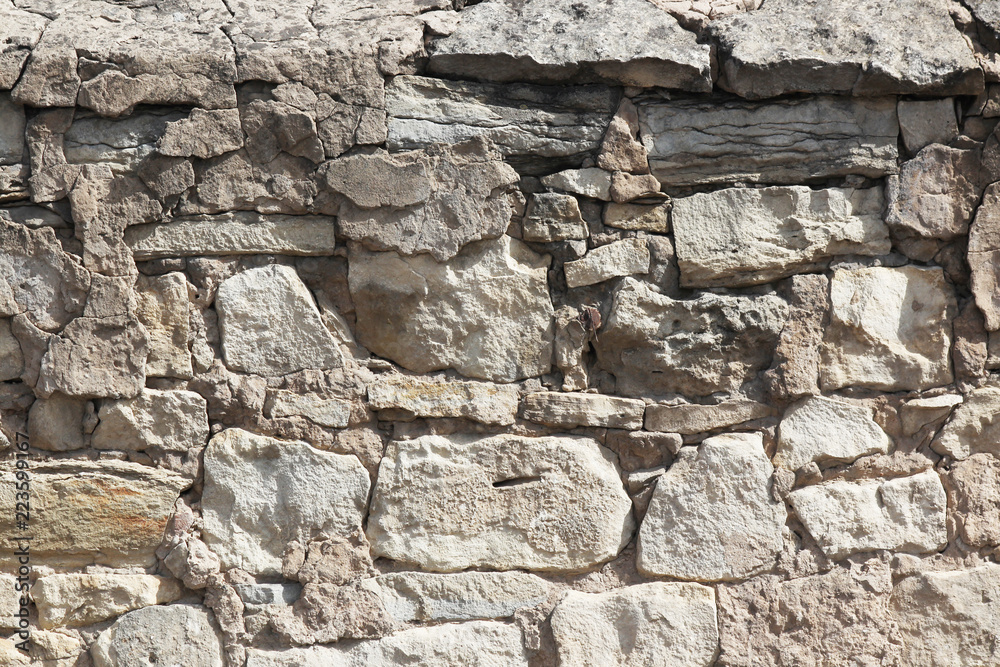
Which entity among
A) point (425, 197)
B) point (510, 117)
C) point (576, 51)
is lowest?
point (425, 197)

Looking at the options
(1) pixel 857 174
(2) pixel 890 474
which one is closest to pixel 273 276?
(1) pixel 857 174

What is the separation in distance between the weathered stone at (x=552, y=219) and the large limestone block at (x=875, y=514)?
899 mm

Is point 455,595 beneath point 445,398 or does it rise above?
beneath

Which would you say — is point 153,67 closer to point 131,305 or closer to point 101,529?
point 131,305

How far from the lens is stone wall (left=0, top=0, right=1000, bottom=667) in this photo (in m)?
2.01

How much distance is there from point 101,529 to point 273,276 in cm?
75

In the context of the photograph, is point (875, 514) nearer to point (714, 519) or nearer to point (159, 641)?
point (714, 519)

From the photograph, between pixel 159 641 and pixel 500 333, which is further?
pixel 500 333

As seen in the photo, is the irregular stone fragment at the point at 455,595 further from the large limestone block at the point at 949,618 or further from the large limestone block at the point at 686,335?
the large limestone block at the point at 949,618

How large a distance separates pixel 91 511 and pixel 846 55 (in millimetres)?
2219

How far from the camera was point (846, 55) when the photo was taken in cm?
209

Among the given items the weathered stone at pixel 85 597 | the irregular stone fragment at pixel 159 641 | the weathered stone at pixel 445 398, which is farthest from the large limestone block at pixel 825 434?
the weathered stone at pixel 85 597

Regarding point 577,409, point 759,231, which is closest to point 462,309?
→ point 577,409

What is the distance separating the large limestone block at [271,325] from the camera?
2.07 m
